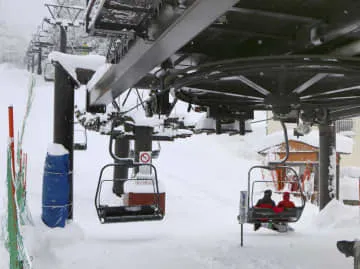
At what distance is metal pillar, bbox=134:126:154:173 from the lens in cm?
1395

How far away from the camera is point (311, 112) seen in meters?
9.08

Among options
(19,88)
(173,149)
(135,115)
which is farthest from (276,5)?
(19,88)

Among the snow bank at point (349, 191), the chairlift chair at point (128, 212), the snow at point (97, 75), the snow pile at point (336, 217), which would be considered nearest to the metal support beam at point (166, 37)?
the snow at point (97, 75)

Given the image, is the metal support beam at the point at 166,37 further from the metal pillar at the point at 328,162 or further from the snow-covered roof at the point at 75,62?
the metal pillar at the point at 328,162

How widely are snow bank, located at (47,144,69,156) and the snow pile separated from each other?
6038 millimetres

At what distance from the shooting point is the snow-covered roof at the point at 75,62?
8.06 metres

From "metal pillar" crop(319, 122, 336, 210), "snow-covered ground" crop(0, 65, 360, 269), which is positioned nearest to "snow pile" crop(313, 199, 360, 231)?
"snow-covered ground" crop(0, 65, 360, 269)

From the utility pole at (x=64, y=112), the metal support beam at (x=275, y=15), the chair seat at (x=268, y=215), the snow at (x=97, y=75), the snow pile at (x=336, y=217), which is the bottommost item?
the snow pile at (x=336, y=217)

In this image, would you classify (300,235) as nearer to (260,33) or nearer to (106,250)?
(106,250)

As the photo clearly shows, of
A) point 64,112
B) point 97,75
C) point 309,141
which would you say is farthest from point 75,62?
point 309,141

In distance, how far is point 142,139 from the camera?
552 inches

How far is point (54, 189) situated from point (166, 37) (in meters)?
4.30

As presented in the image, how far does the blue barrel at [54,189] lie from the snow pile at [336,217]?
19.3 feet

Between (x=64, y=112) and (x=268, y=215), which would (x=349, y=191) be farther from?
(x=64, y=112)
